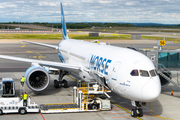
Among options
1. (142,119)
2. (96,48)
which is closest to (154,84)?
(142,119)

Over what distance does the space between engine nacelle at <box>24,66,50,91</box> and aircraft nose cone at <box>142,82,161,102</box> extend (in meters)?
9.64

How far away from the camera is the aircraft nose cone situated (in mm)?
14648

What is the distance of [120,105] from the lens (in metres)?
19.8

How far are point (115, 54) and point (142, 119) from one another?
4.61 meters

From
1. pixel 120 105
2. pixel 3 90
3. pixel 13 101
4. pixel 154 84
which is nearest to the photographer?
pixel 154 84

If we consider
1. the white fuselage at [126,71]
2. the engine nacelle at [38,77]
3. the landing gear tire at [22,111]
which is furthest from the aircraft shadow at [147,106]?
the landing gear tire at [22,111]

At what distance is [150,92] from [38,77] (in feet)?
35.3

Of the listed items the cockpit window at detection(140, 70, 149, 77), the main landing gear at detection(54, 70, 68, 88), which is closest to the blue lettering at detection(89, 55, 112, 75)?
the cockpit window at detection(140, 70, 149, 77)

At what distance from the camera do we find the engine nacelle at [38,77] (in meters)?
21.8

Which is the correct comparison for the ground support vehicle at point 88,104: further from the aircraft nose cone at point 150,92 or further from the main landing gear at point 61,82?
the main landing gear at point 61,82

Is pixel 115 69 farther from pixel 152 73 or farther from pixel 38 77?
pixel 38 77

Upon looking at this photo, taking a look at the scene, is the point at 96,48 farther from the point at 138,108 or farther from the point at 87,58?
the point at 138,108

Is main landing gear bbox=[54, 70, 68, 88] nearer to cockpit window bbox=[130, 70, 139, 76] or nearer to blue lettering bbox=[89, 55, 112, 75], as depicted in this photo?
blue lettering bbox=[89, 55, 112, 75]

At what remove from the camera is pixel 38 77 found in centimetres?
Answer: 2212
